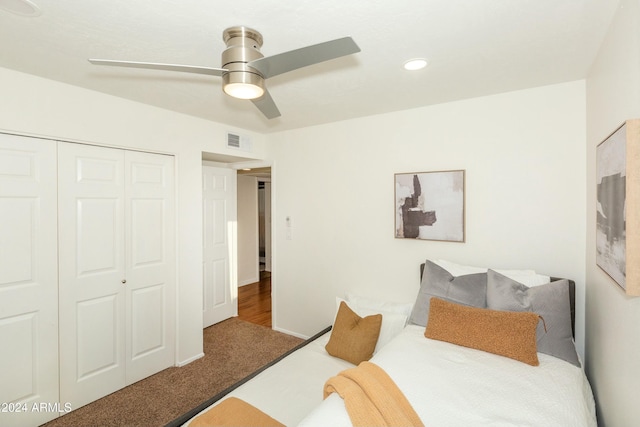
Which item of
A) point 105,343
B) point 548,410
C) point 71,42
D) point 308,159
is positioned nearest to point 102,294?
point 105,343

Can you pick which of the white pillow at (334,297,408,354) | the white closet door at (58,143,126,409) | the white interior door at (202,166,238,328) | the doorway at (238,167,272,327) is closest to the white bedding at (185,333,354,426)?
the white pillow at (334,297,408,354)

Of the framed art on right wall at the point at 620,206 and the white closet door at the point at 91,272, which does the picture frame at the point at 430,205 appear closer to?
the framed art on right wall at the point at 620,206

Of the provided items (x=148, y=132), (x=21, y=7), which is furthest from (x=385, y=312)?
(x=21, y=7)

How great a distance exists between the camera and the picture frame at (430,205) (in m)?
2.59

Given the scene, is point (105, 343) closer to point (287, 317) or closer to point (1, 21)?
point (287, 317)

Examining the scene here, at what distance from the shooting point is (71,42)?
167 centimetres

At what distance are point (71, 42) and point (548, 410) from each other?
3.06 metres

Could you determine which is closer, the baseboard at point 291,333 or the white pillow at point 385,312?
the white pillow at point 385,312

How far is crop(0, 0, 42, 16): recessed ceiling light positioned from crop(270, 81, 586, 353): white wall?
2399 mm

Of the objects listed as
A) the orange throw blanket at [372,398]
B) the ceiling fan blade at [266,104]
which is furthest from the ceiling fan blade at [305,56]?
the orange throw blanket at [372,398]

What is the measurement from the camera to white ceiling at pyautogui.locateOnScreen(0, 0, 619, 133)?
1377mm

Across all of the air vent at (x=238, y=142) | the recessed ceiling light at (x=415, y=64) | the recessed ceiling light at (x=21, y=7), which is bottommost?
the air vent at (x=238, y=142)

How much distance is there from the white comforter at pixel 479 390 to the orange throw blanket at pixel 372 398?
0.16 ft

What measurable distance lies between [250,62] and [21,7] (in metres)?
1.07
